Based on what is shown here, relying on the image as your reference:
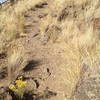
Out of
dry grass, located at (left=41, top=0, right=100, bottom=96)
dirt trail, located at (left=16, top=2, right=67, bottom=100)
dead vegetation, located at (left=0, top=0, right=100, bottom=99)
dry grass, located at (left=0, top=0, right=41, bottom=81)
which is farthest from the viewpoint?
dry grass, located at (left=0, top=0, right=41, bottom=81)

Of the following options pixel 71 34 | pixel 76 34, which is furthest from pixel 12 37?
pixel 76 34

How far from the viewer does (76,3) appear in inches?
356

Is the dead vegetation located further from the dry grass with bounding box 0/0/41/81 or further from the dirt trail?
the dirt trail

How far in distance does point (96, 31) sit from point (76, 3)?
3584 mm

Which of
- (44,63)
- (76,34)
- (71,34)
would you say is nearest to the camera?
(44,63)

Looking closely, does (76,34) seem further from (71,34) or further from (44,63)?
(44,63)

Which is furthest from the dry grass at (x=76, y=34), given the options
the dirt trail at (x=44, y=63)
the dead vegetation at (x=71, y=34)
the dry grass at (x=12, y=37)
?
the dry grass at (x=12, y=37)

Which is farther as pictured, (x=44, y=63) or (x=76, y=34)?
(x=76, y=34)

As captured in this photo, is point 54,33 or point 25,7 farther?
point 25,7

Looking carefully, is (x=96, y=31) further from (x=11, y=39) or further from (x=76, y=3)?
(x=76, y=3)

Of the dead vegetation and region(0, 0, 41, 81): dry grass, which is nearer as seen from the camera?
the dead vegetation

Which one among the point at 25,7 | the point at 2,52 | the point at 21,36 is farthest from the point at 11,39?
the point at 25,7

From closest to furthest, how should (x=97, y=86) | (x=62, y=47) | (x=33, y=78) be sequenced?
(x=97, y=86)
(x=33, y=78)
(x=62, y=47)

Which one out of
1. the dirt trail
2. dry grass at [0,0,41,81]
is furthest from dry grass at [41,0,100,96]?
dry grass at [0,0,41,81]
